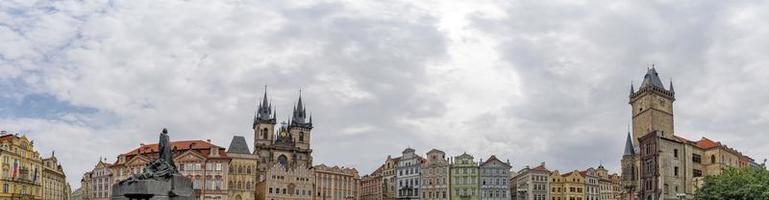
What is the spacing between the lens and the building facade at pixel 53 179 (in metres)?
117

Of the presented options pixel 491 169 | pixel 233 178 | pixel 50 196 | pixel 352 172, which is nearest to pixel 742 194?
pixel 491 169

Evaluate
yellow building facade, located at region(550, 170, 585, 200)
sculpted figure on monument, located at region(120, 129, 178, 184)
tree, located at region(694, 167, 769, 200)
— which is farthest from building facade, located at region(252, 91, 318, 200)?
sculpted figure on monument, located at region(120, 129, 178, 184)

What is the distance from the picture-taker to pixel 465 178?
13812cm

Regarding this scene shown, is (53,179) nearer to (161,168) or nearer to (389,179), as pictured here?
(389,179)

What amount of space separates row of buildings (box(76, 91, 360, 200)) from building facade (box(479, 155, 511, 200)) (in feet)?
83.5

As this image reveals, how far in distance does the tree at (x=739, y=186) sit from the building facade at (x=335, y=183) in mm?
74732

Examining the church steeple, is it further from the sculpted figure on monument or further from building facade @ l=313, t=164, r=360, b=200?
the sculpted figure on monument

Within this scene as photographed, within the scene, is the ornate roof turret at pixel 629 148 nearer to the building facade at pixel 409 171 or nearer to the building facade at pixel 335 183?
the building facade at pixel 409 171

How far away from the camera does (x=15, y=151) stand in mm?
98938

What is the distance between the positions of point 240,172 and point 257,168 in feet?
38.9

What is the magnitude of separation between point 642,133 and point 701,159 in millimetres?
8277

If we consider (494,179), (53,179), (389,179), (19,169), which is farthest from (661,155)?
(53,179)

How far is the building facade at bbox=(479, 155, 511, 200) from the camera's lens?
138m

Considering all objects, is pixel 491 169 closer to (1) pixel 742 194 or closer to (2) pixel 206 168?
(2) pixel 206 168
